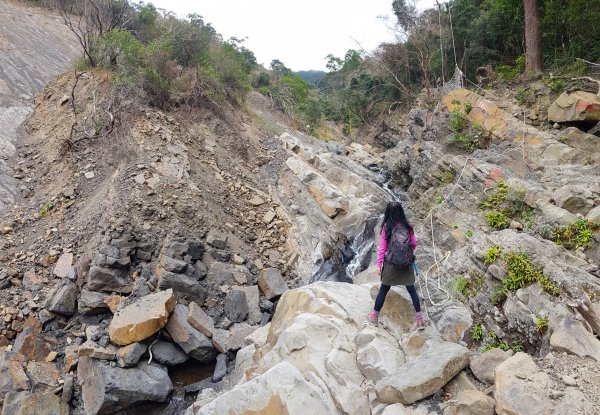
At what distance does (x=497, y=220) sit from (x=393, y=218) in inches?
119

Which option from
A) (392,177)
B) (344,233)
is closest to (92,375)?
(344,233)

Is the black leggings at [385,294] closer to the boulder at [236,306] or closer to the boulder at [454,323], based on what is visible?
the boulder at [454,323]

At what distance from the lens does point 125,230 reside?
912 centimetres

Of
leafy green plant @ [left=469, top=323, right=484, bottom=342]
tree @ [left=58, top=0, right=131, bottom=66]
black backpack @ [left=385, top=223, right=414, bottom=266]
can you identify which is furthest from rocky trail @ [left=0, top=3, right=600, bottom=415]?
tree @ [left=58, top=0, right=131, bottom=66]

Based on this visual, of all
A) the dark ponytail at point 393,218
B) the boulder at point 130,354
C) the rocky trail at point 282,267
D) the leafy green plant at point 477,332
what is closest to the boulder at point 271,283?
the rocky trail at point 282,267

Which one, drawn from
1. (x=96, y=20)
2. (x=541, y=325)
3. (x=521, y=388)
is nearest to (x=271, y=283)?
(x=541, y=325)

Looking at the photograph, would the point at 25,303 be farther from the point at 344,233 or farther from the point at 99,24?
the point at 99,24

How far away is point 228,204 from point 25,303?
535 centimetres

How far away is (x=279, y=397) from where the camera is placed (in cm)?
448

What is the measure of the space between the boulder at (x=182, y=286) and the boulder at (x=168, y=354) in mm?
1112

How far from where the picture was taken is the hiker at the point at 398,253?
5008 millimetres

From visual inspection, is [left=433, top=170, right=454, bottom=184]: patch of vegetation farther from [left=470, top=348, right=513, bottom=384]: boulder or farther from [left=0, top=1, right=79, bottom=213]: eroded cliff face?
[left=0, top=1, right=79, bottom=213]: eroded cliff face

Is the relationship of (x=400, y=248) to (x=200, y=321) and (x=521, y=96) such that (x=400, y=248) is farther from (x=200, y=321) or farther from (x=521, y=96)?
(x=521, y=96)

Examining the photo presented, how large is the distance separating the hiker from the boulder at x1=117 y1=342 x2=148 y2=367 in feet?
15.3
